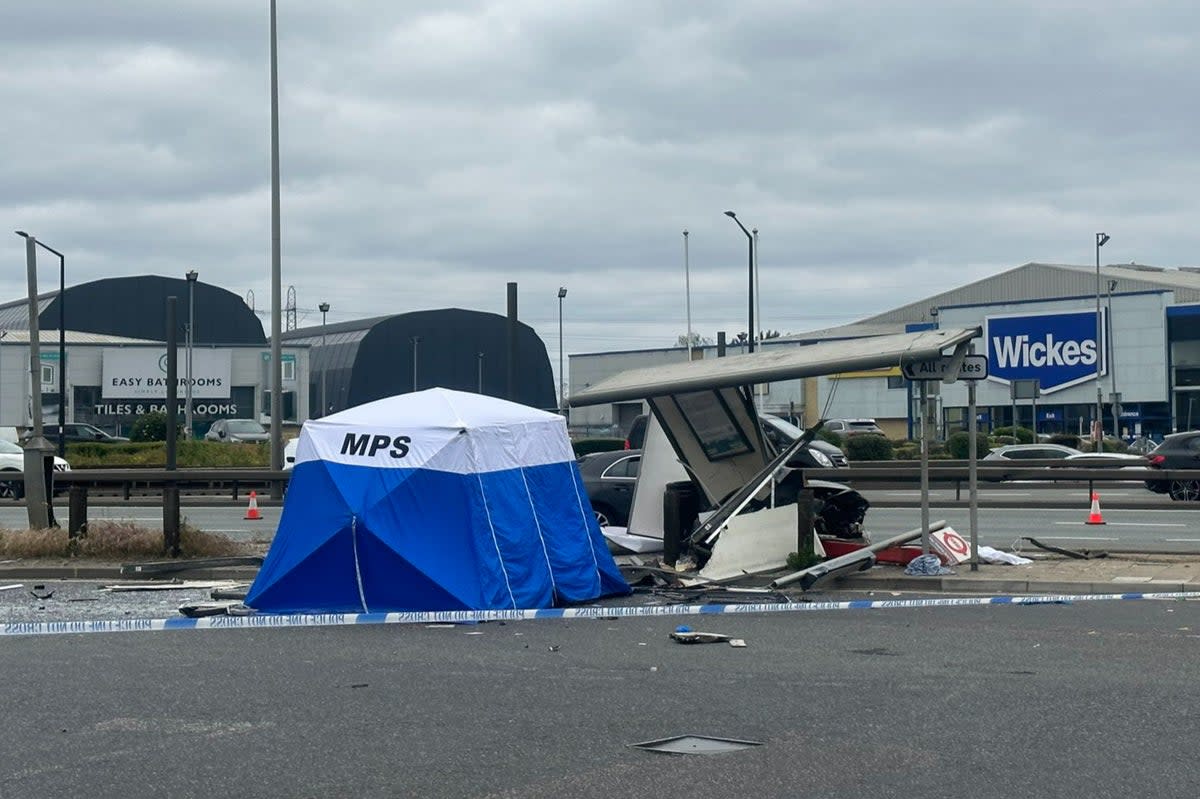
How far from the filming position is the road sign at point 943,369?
1466 centimetres

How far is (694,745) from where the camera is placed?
25.1 ft

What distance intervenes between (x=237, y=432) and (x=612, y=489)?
121ft

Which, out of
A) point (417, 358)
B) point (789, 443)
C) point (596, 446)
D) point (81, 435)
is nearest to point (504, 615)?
point (789, 443)

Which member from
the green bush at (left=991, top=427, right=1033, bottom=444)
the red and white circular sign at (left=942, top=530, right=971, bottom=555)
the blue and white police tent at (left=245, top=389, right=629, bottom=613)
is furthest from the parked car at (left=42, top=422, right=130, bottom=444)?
the red and white circular sign at (left=942, top=530, right=971, bottom=555)

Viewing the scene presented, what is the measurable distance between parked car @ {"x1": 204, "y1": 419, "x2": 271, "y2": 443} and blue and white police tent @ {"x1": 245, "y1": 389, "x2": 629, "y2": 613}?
42125 mm

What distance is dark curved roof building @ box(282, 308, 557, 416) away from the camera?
7731 centimetres

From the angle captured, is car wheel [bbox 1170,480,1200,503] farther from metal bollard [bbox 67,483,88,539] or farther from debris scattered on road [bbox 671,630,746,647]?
metal bollard [bbox 67,483,88,539]

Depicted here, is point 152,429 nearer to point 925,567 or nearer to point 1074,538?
point 1074,538

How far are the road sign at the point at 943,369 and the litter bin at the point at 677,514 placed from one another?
9.66 ft

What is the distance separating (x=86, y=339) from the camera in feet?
242

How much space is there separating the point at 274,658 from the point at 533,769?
167 inches

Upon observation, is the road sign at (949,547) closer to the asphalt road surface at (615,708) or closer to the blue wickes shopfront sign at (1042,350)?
the asphalt road surface at (615,708)

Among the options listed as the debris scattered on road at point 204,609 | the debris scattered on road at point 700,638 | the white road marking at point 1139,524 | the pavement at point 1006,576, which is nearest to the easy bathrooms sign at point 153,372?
the white road marking at point 1139,524

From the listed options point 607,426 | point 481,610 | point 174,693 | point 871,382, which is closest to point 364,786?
point 174,693
